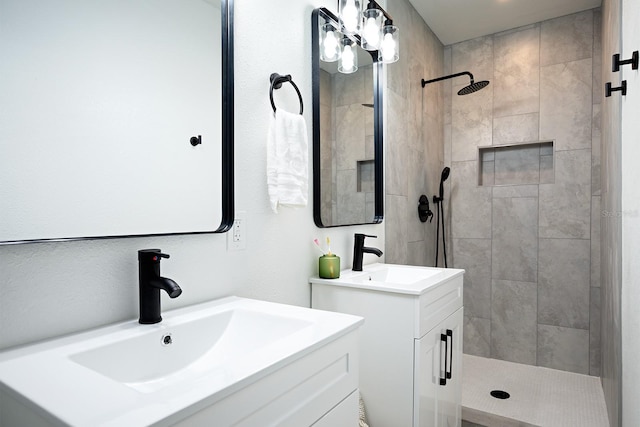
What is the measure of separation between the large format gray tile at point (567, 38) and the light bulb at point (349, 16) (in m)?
1.90

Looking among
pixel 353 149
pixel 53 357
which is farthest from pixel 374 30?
pixel 53 357

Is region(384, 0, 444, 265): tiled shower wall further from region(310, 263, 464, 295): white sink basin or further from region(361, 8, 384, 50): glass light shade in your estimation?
region(361, 8, 384, 50): glass light shade

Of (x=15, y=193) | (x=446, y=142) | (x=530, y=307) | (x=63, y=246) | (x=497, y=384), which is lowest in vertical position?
(x=497, y=384)

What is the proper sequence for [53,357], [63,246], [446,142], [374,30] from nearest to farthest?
[53,357], [63,246], [374,30], [446,142]

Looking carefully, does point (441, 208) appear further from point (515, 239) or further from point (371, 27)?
point (371, 27)

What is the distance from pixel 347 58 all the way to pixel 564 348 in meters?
2.61

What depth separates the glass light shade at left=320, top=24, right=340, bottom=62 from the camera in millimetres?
1766

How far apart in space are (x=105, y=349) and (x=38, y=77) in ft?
2.01

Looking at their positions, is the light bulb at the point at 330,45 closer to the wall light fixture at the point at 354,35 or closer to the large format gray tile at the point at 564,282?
the wall light fixture at the point at 354,35

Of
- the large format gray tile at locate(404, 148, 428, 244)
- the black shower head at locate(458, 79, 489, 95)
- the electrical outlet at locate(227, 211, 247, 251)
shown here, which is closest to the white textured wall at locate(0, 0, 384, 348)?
the electrical outlet at locate(227, 211, 247, 251)

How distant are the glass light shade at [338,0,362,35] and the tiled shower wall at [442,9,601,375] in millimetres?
1762

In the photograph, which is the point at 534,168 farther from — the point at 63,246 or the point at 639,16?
the point at 63,246

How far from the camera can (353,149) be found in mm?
2035

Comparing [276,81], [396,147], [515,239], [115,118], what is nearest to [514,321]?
[515,239]
